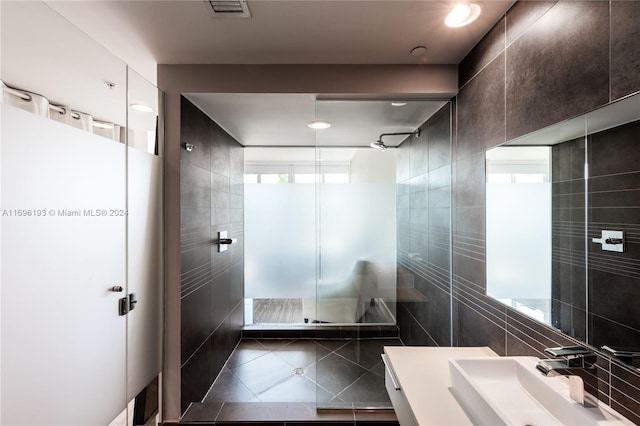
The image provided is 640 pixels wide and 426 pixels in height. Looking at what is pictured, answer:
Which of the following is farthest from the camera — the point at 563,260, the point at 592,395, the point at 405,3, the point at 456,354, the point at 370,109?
the point at 370,109

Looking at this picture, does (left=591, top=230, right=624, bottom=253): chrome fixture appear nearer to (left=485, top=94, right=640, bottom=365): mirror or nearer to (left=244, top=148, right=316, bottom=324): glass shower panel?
(left=485, top=94, right=640, bottom=365): mirror

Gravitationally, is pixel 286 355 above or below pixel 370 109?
below

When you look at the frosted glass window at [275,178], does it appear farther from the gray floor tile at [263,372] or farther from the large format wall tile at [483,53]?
the large format wall tile at [483,53]

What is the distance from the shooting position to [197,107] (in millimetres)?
2086

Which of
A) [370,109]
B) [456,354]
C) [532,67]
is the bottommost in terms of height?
[456,354]

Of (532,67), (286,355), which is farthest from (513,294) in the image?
(286,355)

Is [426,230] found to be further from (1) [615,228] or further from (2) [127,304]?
(2) [127,304]

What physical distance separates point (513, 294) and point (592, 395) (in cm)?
44

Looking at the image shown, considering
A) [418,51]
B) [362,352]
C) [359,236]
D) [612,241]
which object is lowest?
[362,352]

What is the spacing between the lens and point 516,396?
41.8 inches

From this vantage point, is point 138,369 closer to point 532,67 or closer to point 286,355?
point 286,355

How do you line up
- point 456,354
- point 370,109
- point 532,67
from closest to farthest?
1. point 532,67
2. point 456,354
3. point 370,109

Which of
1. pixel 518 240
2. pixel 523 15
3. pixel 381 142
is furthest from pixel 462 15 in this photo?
pixel 518 240

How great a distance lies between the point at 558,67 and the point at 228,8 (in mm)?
1509
